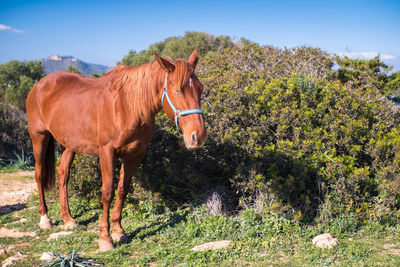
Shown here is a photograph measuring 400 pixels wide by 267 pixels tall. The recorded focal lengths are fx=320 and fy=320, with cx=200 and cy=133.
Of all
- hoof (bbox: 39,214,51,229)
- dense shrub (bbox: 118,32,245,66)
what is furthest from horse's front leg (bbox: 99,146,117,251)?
dense shrub (bbox: 118,32,245,66)

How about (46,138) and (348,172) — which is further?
(46,138)

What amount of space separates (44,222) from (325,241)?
3.94 m

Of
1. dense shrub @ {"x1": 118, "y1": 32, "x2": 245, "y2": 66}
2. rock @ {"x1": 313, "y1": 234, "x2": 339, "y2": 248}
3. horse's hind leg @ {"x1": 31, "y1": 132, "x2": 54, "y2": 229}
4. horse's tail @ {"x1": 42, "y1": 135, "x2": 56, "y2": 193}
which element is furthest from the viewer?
dense shrub @ {"x1": 118, "y1": 32, "x2": 245, "y2": 66}

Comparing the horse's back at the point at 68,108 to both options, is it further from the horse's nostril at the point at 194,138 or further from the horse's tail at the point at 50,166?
the horse's nostril at the point at 194,138

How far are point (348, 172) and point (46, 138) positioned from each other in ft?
14.8

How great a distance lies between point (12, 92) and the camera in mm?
13516

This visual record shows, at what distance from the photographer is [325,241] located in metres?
3.77

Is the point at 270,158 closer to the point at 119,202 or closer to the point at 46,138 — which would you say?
the point at 119,202

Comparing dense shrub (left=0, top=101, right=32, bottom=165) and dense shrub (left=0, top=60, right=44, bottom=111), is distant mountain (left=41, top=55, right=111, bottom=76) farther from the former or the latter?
dense shrub (left=0, top=101, right=32, bottom=165)

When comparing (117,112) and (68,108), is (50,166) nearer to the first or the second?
(68,108)

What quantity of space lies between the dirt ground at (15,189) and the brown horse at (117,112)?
150cm

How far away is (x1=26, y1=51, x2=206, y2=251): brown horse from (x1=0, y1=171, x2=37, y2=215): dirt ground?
1504mm

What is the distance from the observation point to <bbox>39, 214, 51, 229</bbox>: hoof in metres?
4.78

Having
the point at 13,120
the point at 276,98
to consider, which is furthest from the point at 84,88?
the point at 13,120
